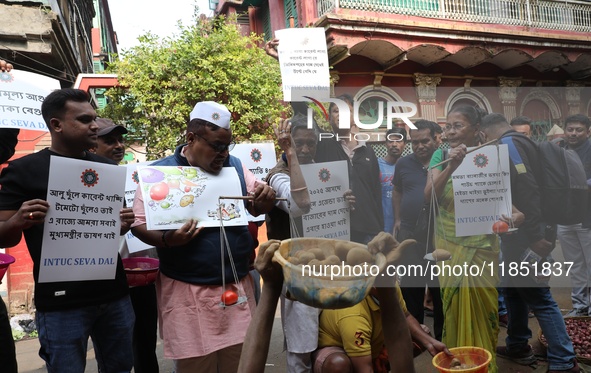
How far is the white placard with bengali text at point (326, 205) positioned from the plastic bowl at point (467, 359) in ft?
2.28

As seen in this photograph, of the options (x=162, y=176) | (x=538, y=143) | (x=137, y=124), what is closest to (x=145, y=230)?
(x=162, y=176)

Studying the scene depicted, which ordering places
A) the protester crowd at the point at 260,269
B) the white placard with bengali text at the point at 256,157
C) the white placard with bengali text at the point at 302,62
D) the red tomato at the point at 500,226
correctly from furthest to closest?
the white placard with bengali text at the point at 256,157 → the white placard with bengali text at the point at 302,62 → the red tomato at the point at 500,226 → the protester crowd at the point at 260,269

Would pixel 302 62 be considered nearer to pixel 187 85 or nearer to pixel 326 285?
pixel 326 285

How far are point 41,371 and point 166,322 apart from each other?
8.74ft

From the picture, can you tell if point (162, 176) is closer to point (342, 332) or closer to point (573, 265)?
point (342, 332)

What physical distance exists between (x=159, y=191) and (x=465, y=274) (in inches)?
74.7

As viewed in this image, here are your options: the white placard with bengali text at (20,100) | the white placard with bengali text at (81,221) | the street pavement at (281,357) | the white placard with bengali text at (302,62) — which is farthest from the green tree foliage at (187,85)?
the white placard with bengali text at (81,221)

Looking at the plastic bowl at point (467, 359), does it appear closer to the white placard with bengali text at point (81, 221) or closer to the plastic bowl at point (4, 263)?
the white placard with bengali text at point (81, 221)

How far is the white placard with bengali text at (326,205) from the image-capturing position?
2494 millimetres

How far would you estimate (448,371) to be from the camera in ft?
6.44

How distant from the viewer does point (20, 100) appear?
328cm

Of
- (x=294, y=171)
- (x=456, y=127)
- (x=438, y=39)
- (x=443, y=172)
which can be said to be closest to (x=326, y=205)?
(x=294, y=171)

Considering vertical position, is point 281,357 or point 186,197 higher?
point 186,197

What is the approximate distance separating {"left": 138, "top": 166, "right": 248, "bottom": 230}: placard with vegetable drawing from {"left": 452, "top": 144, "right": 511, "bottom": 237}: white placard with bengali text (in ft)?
4.16
